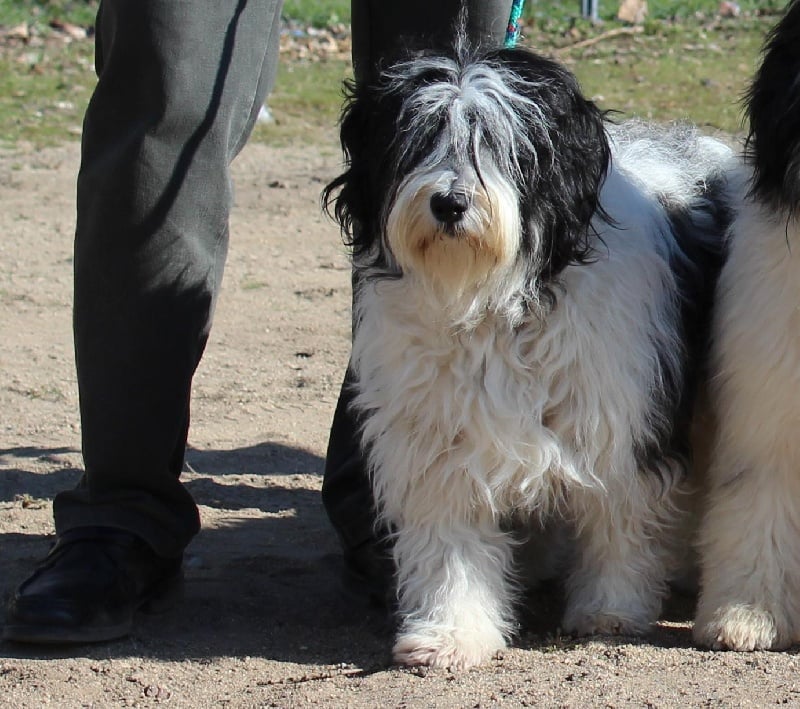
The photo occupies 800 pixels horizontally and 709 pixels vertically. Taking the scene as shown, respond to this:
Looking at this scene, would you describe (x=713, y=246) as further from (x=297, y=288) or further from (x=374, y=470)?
(x=297, y=288)

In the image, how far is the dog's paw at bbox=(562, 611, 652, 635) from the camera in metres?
3.17

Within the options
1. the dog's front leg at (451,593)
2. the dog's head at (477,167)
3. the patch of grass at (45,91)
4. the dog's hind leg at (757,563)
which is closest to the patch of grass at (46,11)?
the patch of grass at (45,91)

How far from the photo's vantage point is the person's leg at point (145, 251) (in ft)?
10.3

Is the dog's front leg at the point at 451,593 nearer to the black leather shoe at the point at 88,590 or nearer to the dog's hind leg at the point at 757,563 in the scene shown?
the dog's hind leg at the point at 757,563

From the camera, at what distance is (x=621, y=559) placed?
3.19 meters

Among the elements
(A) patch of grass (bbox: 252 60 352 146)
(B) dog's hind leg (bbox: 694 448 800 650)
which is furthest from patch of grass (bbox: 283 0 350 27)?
(B) dog's hind leg (bbox: 694 448 800 650)

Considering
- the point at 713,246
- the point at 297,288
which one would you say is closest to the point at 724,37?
the point at 297,288

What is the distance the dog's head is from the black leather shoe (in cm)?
98

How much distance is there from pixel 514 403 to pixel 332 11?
10750 mm

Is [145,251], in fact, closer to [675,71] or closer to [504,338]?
[504,338]

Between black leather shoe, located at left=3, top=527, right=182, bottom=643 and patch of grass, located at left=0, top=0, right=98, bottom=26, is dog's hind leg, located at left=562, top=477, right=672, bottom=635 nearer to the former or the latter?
black leather shoe, located at left=3, top=527, right=182, bottom=643

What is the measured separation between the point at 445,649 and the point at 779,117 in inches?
52.2

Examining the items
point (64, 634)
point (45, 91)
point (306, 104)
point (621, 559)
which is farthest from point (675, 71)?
point (64, 634)

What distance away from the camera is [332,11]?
1316 centimetres
